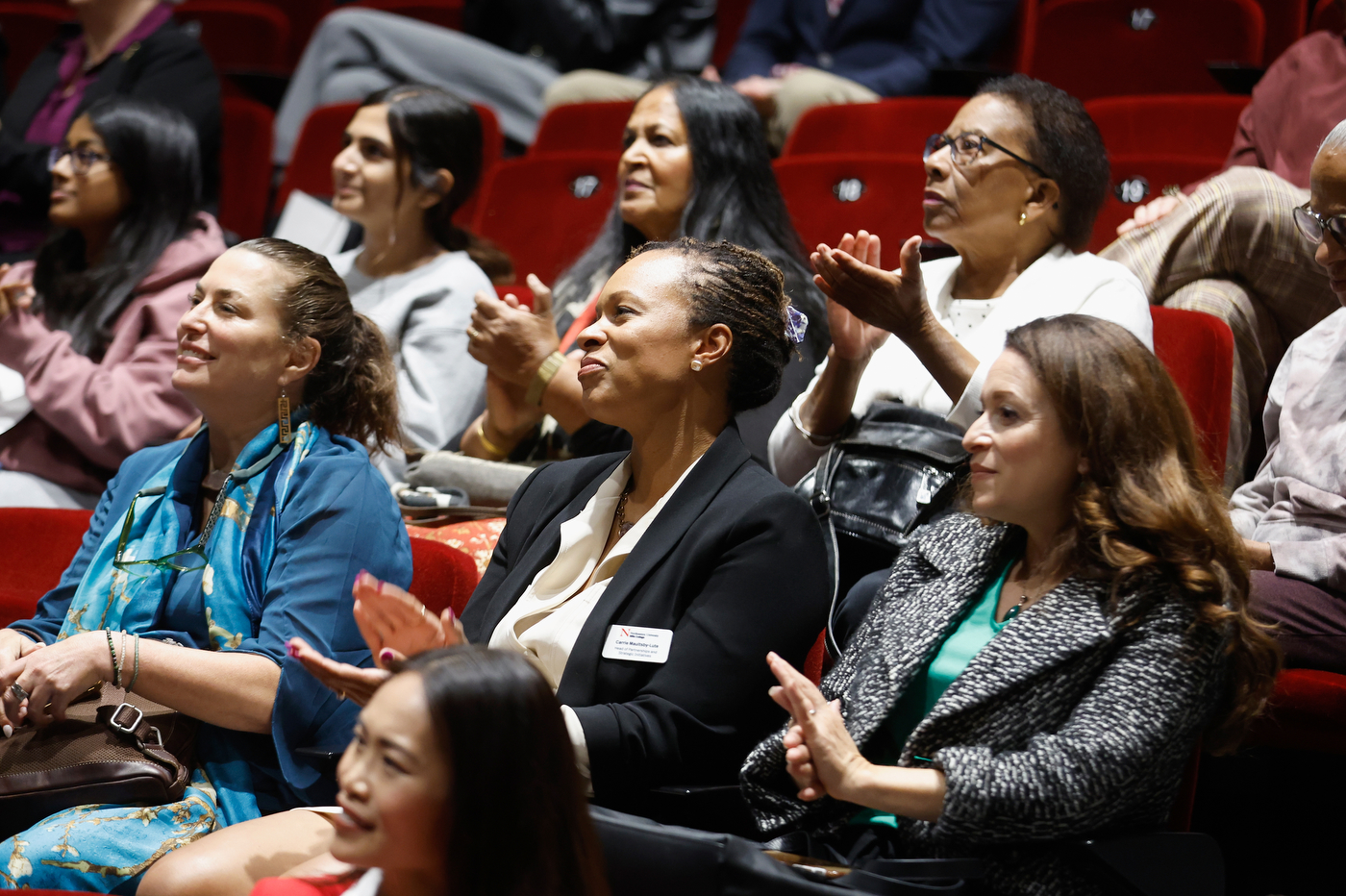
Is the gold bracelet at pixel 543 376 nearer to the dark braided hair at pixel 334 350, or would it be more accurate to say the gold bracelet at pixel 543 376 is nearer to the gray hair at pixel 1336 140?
the dark braided hair at pixel 334 350

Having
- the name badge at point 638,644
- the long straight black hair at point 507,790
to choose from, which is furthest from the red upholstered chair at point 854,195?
the long straight black hair at point 507,790

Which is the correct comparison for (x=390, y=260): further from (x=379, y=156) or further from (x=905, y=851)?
(x=905, y=851)

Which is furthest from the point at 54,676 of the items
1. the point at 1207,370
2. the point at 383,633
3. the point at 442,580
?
Result: the point at 1207,370

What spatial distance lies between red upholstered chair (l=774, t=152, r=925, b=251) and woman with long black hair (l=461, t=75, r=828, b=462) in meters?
0.30

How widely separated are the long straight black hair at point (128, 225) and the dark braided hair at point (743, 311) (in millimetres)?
1551

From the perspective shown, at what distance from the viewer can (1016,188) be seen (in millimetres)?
2256

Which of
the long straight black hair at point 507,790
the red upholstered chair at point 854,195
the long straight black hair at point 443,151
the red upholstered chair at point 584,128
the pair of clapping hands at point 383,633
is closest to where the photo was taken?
the long straight black hair at point 507,790

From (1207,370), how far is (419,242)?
5.98 feet

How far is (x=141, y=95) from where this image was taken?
365cm

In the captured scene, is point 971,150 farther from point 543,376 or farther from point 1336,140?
point 543,376

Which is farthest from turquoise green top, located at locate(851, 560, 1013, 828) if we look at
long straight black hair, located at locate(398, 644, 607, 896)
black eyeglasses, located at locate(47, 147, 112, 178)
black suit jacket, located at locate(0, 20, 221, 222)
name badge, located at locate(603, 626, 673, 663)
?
black suit jacket, located at locate(0, 20, 221, 222)

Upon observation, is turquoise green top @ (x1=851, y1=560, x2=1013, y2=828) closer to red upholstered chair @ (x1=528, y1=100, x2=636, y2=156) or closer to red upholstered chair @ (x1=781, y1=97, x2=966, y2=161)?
red upholstered chair @ (x1=781, y1=97, x2=966, y2=161)

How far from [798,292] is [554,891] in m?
1.60

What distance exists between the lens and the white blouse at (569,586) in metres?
1.67
